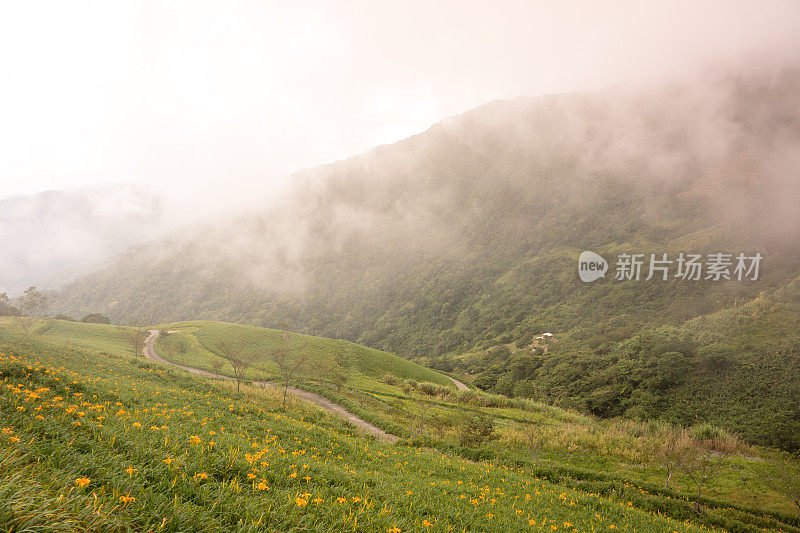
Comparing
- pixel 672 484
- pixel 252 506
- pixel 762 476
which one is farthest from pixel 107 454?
pixel 762 476

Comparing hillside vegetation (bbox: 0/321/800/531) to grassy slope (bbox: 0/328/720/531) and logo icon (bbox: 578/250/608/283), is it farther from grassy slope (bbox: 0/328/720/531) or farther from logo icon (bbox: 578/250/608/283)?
logo icon (bbox: 578/250/608/283)

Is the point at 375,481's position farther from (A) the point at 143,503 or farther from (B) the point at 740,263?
(B) the point at 740,263

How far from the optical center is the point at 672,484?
47.6 ft

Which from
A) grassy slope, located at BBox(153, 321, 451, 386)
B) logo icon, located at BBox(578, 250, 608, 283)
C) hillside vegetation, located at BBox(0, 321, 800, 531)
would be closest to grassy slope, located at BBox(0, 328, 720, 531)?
hillside vegetation, located at BBox(0, 321, 800, 531)

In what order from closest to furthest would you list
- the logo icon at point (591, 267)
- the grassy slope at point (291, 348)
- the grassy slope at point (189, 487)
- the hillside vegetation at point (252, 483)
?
the grassy slope at point (189, 487)
the hillside vegetation at point (252, 483)
the grassy slope at point (291, 348)
the logo icon at point (591, 267)

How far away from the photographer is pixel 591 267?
188 meters

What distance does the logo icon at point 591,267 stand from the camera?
598 ft

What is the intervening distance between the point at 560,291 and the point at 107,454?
205 meters

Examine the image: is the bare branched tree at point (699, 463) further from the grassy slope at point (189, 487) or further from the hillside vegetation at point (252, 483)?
the grassy slope at point (189, 487)

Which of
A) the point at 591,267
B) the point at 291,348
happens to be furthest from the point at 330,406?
the point at 591,267

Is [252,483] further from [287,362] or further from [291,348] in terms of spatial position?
[291,348]

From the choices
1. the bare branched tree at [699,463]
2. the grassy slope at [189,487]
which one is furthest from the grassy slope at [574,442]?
the grassy slope at [189,487]

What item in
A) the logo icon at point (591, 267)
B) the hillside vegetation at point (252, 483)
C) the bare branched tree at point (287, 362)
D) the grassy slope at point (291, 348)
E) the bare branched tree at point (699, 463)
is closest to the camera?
the hillside vegetation at point (252, 483)

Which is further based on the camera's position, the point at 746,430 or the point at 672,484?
the point at 746,430
